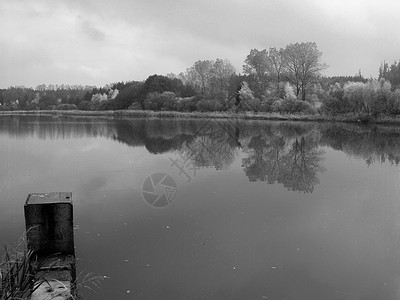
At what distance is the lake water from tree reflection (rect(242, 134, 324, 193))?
7cm

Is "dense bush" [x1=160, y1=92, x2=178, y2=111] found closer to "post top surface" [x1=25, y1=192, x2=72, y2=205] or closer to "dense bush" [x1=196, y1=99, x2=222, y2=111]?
"dense bush" [x1=196, y1=99, x2=222, y2=111]

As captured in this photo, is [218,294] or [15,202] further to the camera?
[15,202]

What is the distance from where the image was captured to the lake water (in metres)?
5.46

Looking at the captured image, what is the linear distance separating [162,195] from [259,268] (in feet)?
15.4

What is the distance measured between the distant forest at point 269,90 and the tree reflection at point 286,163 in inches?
731

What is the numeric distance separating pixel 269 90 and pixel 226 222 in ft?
143

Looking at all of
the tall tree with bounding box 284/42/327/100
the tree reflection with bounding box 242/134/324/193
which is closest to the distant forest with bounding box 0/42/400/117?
the tall tree with bounding box 284/42/327/100

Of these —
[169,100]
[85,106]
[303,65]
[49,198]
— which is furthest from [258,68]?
[49,198]

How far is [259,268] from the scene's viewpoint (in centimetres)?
586

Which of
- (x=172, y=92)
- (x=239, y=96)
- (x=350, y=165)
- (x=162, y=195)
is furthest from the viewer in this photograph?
(x=172, y=92)

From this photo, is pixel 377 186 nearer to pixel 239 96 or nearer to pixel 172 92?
pixel 239 96

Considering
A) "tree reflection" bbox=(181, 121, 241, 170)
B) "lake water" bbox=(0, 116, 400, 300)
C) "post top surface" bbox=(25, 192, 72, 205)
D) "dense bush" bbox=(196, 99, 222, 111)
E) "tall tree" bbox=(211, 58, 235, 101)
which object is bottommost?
"lake water" bbox=(0, 116, 400, 300)

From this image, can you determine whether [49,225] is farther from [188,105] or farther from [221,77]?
[221,77]

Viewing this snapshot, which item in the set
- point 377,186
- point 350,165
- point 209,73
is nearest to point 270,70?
point 209,73
